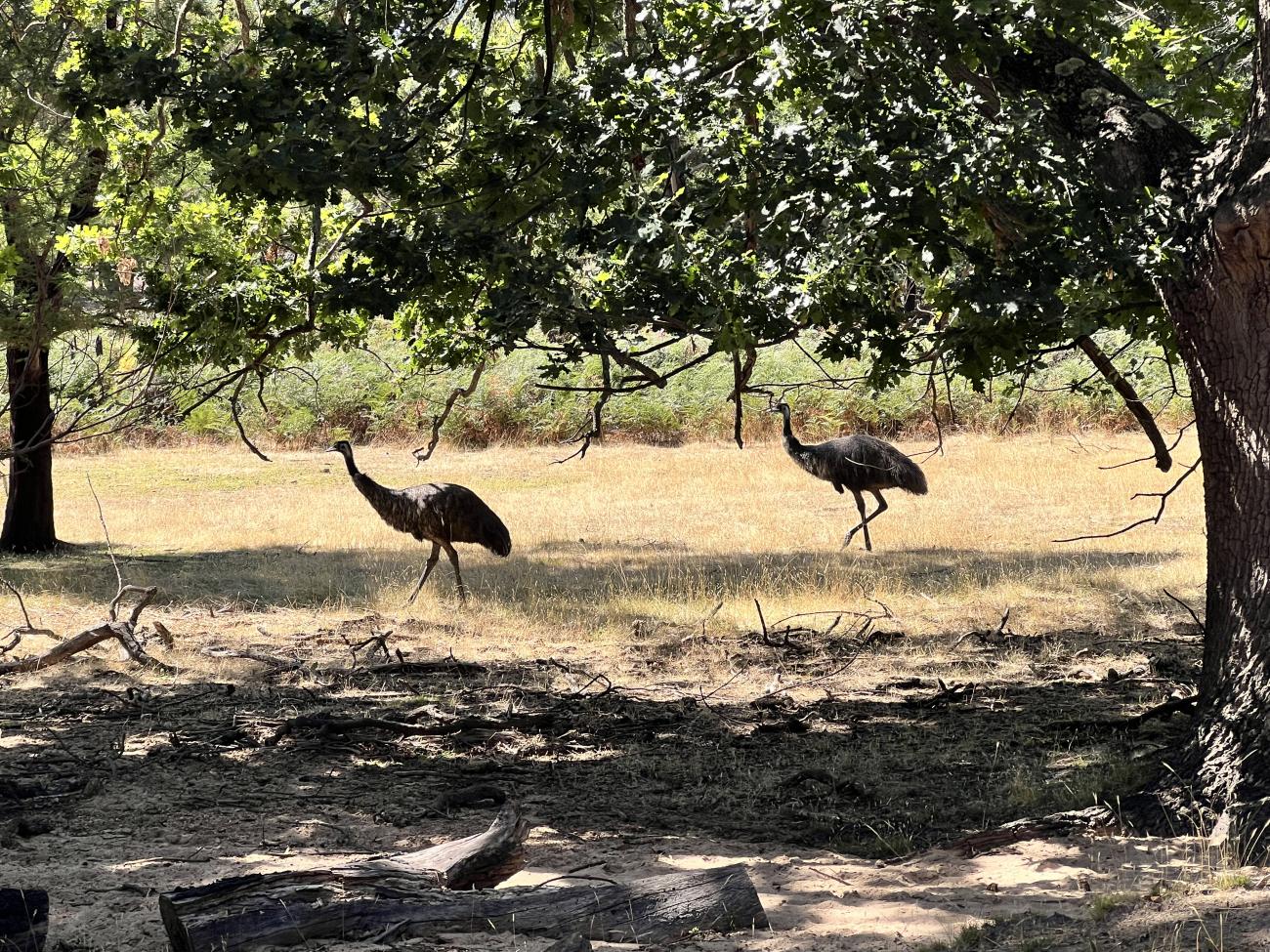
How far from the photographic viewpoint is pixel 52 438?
6.45 metres

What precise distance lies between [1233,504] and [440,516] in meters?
9.72

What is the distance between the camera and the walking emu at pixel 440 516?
14961 millimetres

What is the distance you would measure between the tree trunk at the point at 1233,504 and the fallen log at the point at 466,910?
2.39 meters

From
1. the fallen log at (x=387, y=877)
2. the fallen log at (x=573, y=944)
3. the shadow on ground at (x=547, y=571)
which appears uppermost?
the shadow on ground at (x=547, y=571)

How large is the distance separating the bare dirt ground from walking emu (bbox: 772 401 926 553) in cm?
382

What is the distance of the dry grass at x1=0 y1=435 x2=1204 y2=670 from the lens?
44.7 feet

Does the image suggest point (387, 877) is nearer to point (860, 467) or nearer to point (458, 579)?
point (458, 579)

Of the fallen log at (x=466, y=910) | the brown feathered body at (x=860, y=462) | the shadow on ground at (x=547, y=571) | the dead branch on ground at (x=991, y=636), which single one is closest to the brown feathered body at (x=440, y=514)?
the shadow on ground at (x=547, y=571)

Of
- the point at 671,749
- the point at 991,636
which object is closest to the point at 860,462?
the point at 991,636

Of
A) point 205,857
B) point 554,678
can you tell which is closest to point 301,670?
point 554,678

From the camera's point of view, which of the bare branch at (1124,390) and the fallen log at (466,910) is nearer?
the fallen log at (466,910)

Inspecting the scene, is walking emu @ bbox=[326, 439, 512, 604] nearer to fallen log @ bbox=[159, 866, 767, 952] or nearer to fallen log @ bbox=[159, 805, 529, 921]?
fallen log @ bbox=[159, 805, 529, 921]

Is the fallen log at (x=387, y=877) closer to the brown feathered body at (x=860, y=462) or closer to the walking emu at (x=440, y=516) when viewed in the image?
the walking emu at (x=440, y=516)

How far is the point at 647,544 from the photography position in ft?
64.1
